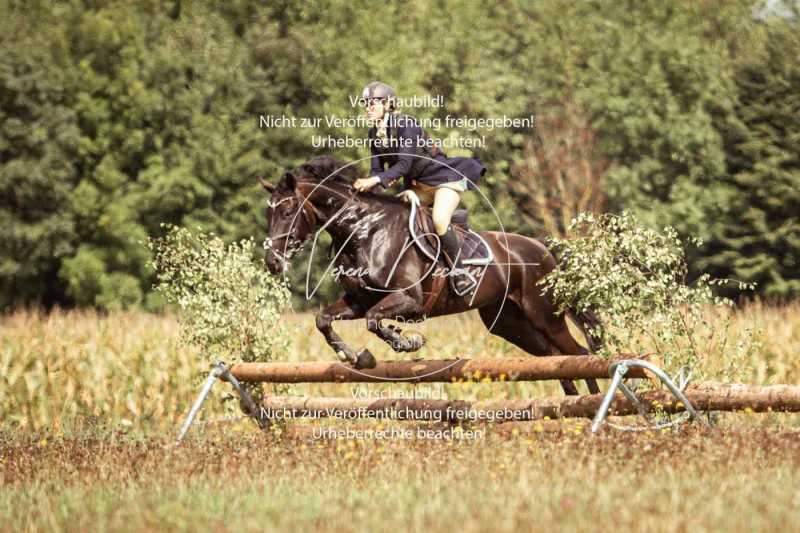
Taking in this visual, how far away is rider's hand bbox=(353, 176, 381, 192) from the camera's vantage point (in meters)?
11.2

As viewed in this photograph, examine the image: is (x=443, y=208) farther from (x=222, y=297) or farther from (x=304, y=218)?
(x=222, y=297)

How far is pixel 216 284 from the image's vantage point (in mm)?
12797

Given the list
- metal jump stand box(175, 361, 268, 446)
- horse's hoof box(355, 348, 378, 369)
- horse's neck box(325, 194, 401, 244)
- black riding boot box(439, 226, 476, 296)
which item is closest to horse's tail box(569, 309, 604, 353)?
black riding boot box(439, 226, 476, 296)

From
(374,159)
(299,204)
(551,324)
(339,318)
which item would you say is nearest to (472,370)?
(339,318)

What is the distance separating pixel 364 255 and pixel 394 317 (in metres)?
0.73

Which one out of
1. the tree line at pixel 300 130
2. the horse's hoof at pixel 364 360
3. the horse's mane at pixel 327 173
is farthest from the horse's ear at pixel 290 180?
the tree line at pixel 300 130

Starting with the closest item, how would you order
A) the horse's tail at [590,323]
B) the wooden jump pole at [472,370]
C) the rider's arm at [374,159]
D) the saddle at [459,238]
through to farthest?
1. the wooden jump pole at [472,370]
2. the rider's arm at [374,159]
3. the saddle at [459,238]
4. the horse's tail at [590,323]

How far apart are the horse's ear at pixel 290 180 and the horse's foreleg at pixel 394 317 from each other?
1378mm

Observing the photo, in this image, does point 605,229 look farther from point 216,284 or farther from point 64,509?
point 64,509

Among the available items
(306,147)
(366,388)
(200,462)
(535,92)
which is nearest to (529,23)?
(535,92)

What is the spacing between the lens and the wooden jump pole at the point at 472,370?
34.2 ft

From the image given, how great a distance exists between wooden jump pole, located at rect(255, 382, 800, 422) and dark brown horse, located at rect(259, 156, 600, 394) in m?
0.96

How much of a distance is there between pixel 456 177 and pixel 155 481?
4.65m

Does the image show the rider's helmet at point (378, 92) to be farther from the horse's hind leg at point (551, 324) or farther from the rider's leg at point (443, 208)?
the horse's hind leg at point (551, 324)
